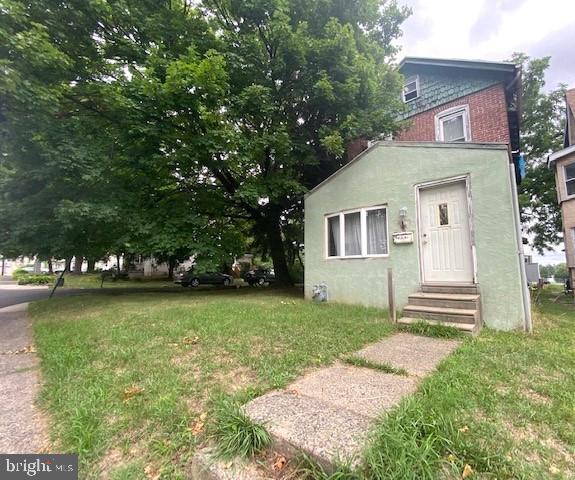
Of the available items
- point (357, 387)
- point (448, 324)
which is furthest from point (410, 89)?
point (357, 387)

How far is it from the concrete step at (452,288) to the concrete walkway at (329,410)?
2.33 metres

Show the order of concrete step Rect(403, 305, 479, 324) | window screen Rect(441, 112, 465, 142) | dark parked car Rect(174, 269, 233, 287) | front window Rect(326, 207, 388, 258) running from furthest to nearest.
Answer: dark parked car Rect(174, 269, 233, 287), window screen Rect(441, 112, 465, 142), front window Rect(326, 207, 388, 258), concrete step Rect(403, 305, 479, 324)

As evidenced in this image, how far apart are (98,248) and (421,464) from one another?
35.9ft

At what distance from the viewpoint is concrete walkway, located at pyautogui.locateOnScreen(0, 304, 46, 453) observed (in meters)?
2.31

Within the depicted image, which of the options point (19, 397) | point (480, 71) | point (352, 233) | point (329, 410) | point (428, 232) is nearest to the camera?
point (329, 410)

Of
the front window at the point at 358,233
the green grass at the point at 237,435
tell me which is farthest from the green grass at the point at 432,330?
the green grass at the point at 237,435

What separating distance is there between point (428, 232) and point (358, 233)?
173 cm

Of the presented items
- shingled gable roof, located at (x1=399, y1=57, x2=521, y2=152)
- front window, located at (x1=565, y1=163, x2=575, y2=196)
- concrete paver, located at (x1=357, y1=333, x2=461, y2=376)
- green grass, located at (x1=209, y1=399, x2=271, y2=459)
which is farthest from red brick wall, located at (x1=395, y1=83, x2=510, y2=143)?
green grass, located at (x1=209, y1=399, x2=271, y2=459)

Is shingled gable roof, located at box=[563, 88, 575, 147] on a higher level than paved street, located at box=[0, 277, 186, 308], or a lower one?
higher

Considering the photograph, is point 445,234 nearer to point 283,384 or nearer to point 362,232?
point 362,232

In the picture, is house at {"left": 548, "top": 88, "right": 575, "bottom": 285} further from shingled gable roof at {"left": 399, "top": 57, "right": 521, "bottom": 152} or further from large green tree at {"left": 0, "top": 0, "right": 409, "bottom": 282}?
large green tree at {"left": 0, "top": 0, "right": 409, "bottom": 282}

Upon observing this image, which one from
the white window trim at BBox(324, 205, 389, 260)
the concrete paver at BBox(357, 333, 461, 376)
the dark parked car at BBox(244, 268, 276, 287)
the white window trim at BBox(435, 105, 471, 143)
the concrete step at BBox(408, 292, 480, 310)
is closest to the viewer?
the concrete paver at BBox(357, 333, 461, 376)

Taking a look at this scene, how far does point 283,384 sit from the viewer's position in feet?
9.34

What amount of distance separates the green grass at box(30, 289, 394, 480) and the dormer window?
32.7ft
